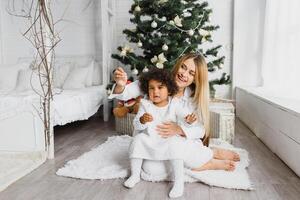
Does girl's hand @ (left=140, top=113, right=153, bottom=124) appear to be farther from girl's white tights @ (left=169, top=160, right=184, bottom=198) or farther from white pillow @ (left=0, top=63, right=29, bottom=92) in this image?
white pillow @ (left=0, top=63, right=29, bottom=92)

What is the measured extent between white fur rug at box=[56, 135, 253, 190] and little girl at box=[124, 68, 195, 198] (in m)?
0.14

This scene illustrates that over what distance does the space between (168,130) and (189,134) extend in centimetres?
13

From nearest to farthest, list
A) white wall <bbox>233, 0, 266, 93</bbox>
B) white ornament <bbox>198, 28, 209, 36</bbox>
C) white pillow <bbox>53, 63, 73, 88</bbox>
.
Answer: white ornament <bbox>198, 28, 209, 36</bbox>, white pillow <bbox>53, 63, 73, 88</bbox>, white wall <bbox>233, 0, 266, 93</bbox>

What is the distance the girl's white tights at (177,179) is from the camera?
62.8 inches

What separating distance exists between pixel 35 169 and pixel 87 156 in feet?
1.21

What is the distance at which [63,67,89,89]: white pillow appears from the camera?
3.66 meters

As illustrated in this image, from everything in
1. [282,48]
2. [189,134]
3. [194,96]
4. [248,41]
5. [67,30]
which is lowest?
[189,134]

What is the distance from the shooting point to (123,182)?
179 cm

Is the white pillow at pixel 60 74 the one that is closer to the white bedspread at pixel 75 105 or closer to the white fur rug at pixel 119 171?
the white bedspread at pixel 75 105

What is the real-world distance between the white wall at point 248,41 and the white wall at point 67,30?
5.97 feet

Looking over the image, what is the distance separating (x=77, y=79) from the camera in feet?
12.1

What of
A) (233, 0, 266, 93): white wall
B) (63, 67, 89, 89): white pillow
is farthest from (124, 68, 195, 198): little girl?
(233, 0, 266, 93): white wall

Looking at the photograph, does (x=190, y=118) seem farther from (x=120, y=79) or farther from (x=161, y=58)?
(x=161, y=58)

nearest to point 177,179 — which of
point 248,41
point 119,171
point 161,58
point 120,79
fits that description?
point 119,171
